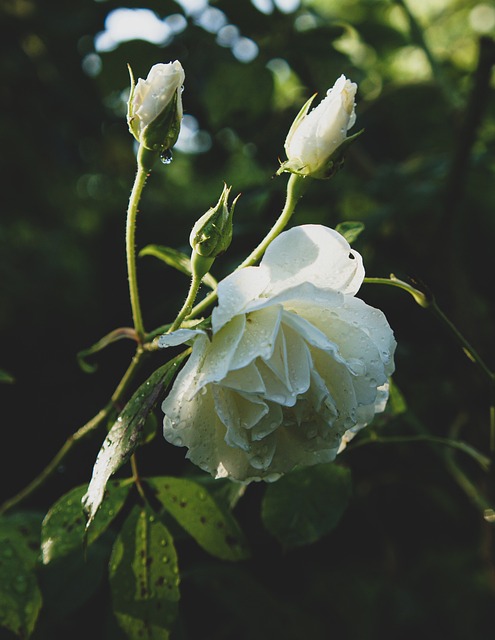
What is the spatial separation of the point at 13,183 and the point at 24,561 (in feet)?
9.04

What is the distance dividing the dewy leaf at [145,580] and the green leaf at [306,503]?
12 centimetres

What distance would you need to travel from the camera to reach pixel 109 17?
1366 mm

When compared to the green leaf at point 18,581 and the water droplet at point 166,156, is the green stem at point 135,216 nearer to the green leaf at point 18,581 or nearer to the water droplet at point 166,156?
the water droplet at point 166,156

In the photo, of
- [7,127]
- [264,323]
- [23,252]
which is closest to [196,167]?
[7,127]

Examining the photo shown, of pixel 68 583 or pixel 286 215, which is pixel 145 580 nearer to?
pixel 68 583

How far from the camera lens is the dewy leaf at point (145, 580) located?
0.62 m

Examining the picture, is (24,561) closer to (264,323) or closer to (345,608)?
(264,323)

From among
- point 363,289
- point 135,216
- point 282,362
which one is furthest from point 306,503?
point 363,289

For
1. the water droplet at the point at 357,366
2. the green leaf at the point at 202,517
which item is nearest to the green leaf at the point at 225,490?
the green leaf at the point at 202,517

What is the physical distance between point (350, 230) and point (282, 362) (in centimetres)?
21

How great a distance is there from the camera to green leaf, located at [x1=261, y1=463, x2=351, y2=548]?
0.69m

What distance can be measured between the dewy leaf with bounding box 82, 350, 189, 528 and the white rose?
210 millimetres

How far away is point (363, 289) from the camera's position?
1.25m

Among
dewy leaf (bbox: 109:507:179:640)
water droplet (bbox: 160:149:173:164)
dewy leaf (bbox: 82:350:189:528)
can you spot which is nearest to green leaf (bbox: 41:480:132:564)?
dewy leaf (bbox: 109:507:179:640)
